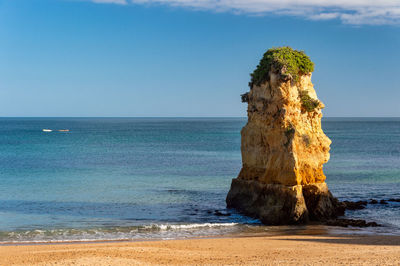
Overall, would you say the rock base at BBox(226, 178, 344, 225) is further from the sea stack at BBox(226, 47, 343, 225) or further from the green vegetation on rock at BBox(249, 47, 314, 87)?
the green vegetation on rock at BBox(249, 47, 314, 87)

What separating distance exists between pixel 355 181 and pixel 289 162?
15.8m

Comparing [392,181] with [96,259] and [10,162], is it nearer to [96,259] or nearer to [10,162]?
[96,259]

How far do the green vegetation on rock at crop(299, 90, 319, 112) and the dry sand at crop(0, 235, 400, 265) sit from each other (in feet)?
26.2

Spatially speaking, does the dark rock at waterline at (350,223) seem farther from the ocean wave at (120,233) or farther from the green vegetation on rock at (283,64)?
the green vegetation on rock at (283,64)

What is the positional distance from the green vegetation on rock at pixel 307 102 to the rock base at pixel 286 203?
171 inches

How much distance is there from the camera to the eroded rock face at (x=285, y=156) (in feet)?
85.3

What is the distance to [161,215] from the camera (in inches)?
1107

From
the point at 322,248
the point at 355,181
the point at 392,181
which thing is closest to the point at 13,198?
the point at 322,248

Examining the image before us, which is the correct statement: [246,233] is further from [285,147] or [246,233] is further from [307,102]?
[307,102]

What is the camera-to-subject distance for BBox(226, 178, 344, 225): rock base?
84.2 feet

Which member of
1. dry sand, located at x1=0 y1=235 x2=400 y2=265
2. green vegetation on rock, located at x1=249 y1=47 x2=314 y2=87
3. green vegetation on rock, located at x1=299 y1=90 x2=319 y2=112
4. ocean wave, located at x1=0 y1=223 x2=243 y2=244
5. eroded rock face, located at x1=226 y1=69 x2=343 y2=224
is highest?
green vegetation on rock, located at x1=249 y1=47 x2=314 y2=87

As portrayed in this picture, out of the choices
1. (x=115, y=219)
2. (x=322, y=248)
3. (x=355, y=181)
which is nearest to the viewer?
(x=322, y=248)

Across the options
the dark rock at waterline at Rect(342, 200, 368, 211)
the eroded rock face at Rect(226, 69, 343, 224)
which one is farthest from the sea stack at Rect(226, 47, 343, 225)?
the dark rock at waterline at Rect(342, 200, 368, 211)

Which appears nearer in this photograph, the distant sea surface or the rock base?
the distant sea surface
